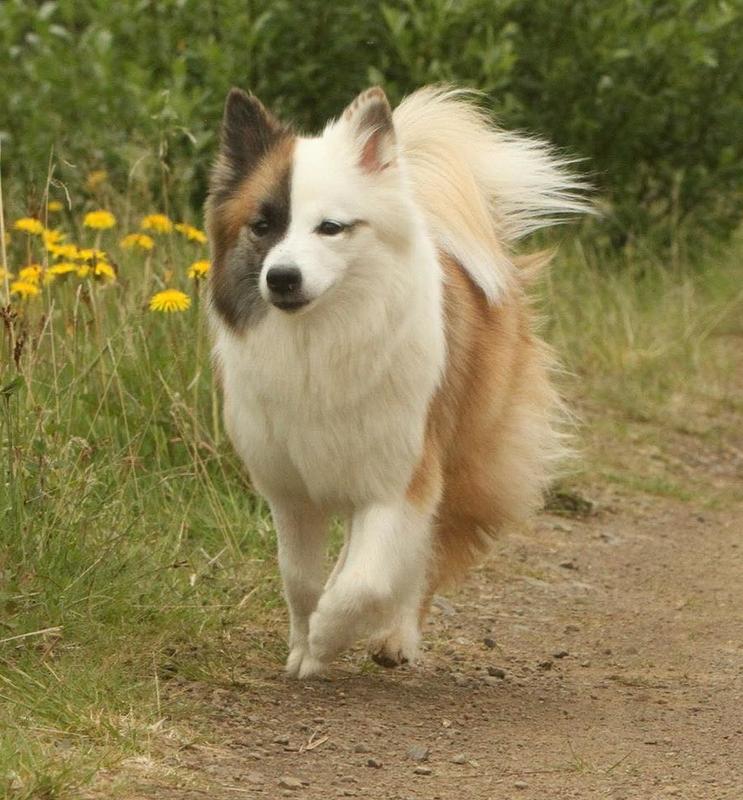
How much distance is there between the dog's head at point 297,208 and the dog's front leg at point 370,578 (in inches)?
23.8

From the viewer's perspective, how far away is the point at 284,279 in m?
4.10

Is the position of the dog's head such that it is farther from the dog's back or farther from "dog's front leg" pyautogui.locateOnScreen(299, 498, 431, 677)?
"dog's front leg" pyautogui.locateOnScreen(299, 498, 431, 677)

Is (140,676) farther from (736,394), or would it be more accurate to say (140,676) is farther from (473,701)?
(736,394)

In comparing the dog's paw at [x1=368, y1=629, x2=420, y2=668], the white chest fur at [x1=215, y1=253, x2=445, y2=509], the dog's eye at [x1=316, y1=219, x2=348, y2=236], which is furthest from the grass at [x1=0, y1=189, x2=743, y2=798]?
the dog's eye at [x1=316, y1=219, x2=348, y2=236]

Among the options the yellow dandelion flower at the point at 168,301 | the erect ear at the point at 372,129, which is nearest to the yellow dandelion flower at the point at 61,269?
the yellow dandelion flower at the point at 168,301

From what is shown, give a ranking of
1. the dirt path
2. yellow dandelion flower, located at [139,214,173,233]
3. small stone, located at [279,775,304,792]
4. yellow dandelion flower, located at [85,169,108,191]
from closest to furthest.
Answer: small stone, located at [279,775,304,792], the dirt path, yellow dandelion flower, located at [139,214,173,233], yellow dandelion flower, located at [85,169,108,191]

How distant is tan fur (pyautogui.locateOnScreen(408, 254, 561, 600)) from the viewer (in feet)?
15.4

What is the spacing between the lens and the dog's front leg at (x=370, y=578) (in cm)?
436

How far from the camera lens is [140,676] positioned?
4.30 m

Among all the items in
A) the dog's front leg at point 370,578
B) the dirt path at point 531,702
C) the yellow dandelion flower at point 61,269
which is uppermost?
the yellow dandelion flower at point 61,269

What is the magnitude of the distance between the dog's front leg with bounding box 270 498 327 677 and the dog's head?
576mm

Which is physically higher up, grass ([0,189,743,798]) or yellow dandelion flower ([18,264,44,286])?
yellow dandelion flower ([18,264,44,286])

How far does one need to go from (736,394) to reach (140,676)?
473 cm

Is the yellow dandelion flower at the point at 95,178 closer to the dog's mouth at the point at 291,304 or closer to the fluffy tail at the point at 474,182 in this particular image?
the fluffy tail at the point at 474,182
